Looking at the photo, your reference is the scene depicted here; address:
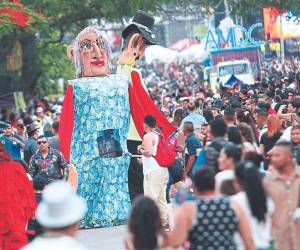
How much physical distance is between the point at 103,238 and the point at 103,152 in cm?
162

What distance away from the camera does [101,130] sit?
17.9m

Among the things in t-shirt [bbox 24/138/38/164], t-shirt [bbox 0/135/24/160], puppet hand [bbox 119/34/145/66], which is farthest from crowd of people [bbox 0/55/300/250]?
t-shirt [bbox 24/138/38/164]

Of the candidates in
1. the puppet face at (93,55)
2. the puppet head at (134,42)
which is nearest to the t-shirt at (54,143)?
the puppet face at (93,55)

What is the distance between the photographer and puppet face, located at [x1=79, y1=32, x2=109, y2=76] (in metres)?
18.1

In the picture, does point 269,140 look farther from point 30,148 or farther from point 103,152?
point 30,148

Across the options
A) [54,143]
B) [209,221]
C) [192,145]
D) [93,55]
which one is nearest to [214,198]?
[209,221]

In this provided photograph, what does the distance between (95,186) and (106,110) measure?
3.45 ft

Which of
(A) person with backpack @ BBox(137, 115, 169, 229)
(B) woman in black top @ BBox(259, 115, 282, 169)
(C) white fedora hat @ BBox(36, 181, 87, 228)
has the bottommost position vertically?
(A) person with backpack @ BBox(137, 115, 169, 229)

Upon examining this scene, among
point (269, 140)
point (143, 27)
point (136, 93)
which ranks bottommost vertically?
point (269, 140)

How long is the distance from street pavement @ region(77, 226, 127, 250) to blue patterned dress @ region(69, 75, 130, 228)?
10.9 inches

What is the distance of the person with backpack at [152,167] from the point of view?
16516 mm

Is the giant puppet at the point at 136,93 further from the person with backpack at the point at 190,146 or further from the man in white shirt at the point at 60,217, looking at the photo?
the man in white shirt at the point at 60,217

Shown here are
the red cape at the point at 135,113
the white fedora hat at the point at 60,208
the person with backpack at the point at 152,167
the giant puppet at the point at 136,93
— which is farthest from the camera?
the giant puppet at the point at 136,93

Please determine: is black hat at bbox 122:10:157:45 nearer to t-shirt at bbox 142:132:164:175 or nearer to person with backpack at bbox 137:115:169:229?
person with backpack at bbox 137:115:169:229
